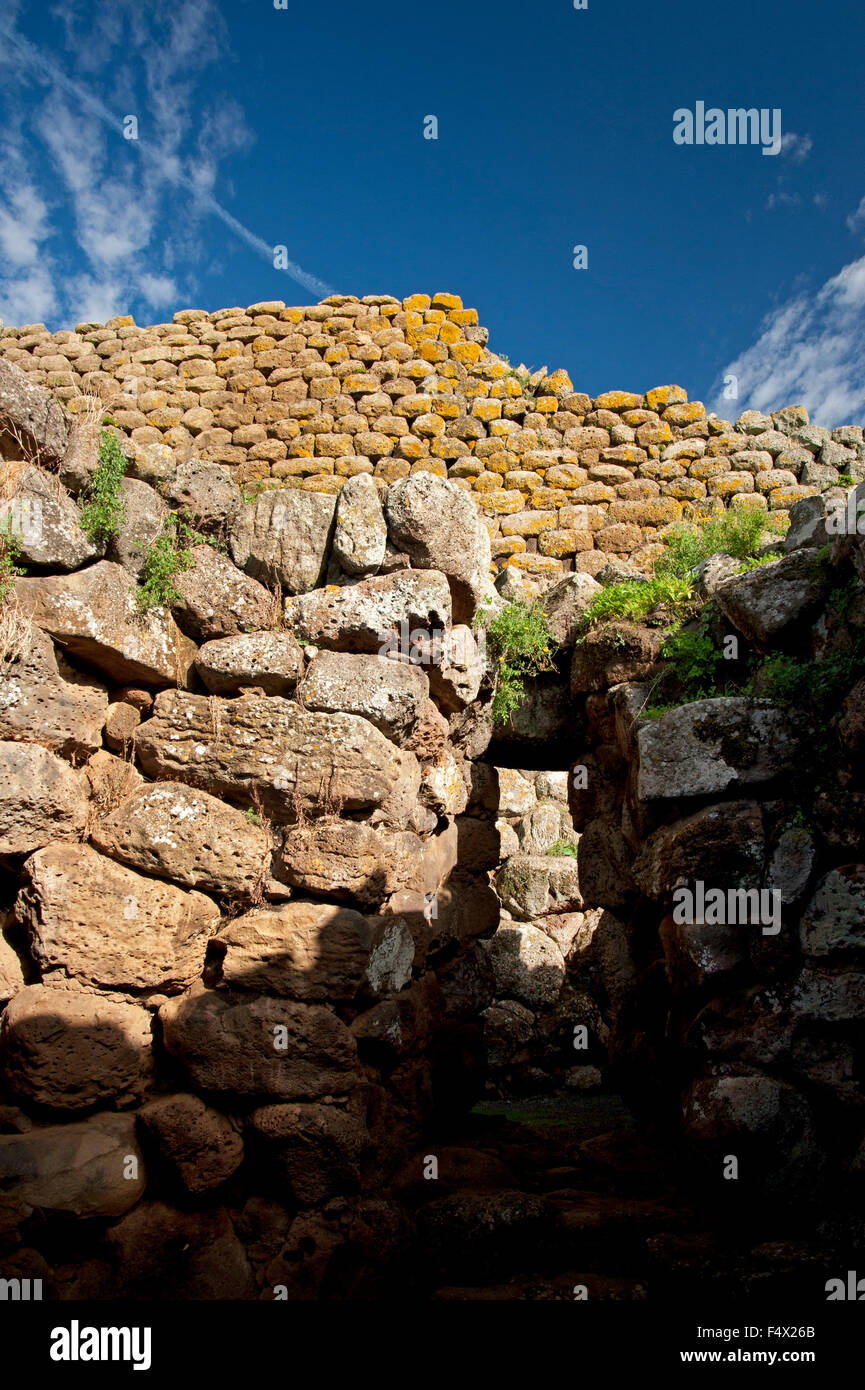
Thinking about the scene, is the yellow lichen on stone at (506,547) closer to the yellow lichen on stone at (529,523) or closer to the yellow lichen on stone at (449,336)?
the yellow lichen on stone at (529,523)

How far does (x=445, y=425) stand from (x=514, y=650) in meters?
3.29

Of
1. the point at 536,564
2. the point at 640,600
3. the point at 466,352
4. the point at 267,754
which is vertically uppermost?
the point at 466,352

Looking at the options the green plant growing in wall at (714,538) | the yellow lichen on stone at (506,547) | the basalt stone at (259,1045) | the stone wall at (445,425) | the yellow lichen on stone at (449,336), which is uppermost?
the yellow lichen on stone at (449,336)

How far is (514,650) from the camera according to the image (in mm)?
5281

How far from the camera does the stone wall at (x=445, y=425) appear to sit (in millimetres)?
7402

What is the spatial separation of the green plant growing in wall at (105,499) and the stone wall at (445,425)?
3470 millimetres

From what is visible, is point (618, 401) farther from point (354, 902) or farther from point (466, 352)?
point (354, 902)

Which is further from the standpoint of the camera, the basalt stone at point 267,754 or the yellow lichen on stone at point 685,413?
the yellow lichen on stone at point 685,413

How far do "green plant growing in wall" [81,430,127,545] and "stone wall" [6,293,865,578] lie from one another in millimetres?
3470

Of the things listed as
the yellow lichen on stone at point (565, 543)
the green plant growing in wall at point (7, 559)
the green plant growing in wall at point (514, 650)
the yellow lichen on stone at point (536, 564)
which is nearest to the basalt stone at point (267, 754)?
the green plant growing in wall at point (7, 559)

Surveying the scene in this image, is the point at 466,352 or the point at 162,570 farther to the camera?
the point at 466,352

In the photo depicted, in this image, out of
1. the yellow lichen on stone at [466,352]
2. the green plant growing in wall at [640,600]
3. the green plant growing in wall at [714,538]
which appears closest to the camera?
the green plant growing in wall at [640,600]

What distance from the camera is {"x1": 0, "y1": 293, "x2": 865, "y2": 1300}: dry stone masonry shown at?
120 inches

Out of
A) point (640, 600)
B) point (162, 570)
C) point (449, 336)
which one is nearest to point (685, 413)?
point (449, 336)
